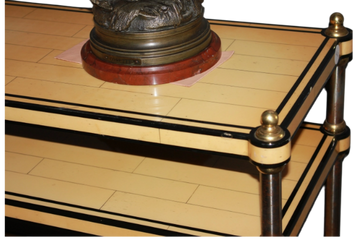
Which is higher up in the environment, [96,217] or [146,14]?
[146,14]

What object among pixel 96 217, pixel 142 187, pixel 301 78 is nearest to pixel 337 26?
pixel 301 78

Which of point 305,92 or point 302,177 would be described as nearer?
point 305,92

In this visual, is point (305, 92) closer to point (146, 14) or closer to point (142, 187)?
point (146, 14)

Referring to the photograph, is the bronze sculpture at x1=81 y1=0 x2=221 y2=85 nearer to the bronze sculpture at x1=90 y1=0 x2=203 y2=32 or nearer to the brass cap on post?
the bronze sculpture at x1=90 y1=0 x2=203 y2=32

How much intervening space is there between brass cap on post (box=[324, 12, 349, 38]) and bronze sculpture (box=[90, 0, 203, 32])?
466 millimetres

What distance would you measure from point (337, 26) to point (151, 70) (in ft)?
2.03

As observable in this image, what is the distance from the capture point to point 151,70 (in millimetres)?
2131

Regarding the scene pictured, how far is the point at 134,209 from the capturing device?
2.22 meters

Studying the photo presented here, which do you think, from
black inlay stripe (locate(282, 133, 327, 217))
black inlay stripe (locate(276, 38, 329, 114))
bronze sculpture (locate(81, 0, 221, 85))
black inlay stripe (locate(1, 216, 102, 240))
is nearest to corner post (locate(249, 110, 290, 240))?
black inlay stripe (locate(276, 38, 329, 114))

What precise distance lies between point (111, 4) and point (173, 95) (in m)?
0.32

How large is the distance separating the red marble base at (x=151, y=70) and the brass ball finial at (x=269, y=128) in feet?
1.38

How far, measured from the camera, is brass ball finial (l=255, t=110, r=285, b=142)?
1.79 metres

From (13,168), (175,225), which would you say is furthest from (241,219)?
(13,168)

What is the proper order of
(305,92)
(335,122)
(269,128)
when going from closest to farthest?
(269,128) → (305,92) → (335,122)
